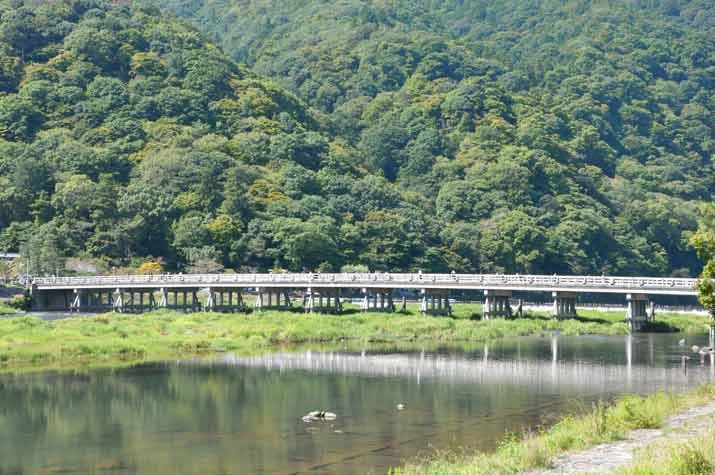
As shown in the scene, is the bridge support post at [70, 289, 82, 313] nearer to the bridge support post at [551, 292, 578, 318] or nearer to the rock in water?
the bridge support post at [551, 292, 578, 318]

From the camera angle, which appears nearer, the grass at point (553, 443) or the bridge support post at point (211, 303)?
the grass at point (553, 443)

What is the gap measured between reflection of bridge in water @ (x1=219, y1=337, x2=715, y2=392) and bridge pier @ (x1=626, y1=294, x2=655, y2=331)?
52.7 ft

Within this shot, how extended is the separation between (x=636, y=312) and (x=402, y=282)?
59.7ft

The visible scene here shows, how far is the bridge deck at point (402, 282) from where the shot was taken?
278ft

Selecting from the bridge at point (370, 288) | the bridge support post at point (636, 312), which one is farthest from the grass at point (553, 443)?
the bridge support post at point (636, 312)

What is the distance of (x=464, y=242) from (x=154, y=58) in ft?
217

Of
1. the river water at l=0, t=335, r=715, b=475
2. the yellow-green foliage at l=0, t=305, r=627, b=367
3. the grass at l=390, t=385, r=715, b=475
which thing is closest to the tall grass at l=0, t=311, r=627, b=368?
the yellow-green foliage at l=0, t=305, r=627, b=367

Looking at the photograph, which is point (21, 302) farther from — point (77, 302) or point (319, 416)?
point (319, 416)

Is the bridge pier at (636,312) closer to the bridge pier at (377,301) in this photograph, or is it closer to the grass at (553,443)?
the bridge pier at (377,301)

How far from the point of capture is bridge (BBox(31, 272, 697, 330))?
87062mm

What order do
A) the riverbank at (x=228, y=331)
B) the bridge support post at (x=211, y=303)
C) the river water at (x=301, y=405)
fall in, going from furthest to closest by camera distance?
the bridge support post at (x=211, y=303), the riverbank at (x=228, y=331), the river water at (x=301, y=405)

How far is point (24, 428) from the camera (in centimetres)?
4275

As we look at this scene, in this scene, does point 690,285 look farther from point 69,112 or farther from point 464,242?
point 69,112

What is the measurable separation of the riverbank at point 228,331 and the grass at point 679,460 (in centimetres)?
4027
